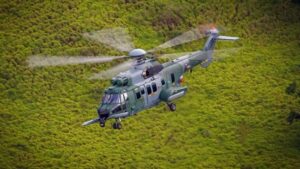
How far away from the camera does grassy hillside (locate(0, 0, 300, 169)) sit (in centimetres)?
6269

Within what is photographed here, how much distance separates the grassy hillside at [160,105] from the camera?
62.7 metres

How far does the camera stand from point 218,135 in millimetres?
64875

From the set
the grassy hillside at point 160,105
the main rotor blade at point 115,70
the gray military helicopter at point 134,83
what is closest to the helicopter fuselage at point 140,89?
the gray military helicopter at point 134,83

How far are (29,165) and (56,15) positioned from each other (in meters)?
22.3

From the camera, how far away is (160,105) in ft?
223

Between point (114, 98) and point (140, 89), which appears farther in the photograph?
point (140, 89)

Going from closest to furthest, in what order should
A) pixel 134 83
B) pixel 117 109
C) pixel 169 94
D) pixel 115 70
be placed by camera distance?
pixel 117 109 → pixel 134 83 → pixel 115 70 → pixel 169 94

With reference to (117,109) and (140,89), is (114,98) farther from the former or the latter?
(140,89)

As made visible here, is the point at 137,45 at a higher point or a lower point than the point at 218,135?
higher

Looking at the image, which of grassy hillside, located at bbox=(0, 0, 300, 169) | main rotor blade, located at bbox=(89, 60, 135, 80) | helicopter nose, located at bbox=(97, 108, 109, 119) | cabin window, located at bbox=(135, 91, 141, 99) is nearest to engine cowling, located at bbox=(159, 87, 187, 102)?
cabin window, located at bbox=(135, 91, 141, 99)

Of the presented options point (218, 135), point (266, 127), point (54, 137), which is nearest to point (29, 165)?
point (54, 137)

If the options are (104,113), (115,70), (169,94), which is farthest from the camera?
(169,94)

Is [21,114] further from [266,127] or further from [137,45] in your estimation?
[266,127]

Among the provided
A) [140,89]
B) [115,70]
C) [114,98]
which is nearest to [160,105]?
[115,70]
